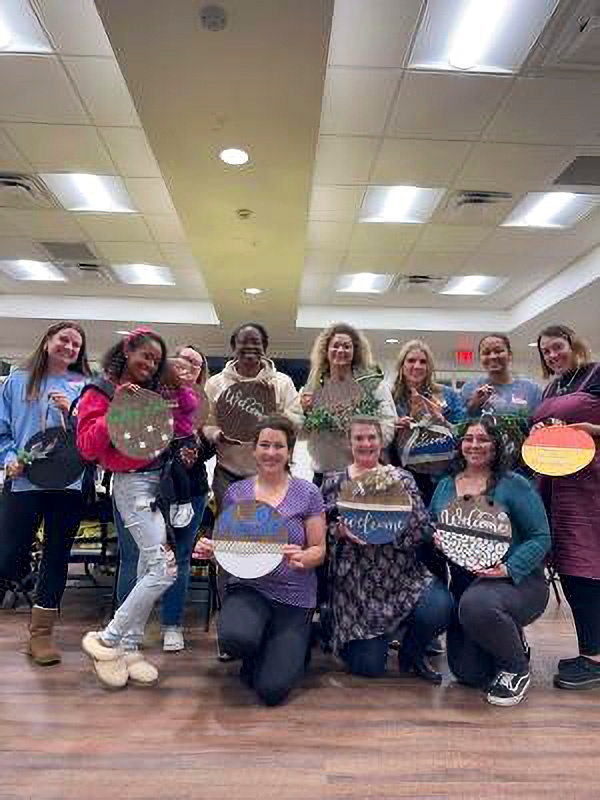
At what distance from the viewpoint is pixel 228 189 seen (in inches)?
177

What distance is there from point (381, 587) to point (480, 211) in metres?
4.04

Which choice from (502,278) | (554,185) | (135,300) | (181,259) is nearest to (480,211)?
(554,185)

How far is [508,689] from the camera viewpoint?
6.85 feet

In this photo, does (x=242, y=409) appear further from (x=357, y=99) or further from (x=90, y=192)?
(x=90, y=192)

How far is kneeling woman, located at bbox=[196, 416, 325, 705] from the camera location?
81.1 inches

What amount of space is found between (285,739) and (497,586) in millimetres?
938

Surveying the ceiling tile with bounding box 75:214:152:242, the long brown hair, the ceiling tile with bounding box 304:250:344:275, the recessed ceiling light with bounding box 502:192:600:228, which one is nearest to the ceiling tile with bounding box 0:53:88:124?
the ceiling tile with bounding box 75:214:152:242

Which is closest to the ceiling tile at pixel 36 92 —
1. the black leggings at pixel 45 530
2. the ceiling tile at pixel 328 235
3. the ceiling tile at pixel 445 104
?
the ceiling tile at pixel 445 104

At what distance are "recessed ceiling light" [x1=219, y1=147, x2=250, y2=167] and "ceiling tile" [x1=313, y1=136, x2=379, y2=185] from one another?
0.58 meters

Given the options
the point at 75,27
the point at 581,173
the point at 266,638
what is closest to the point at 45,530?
the point at 266,638

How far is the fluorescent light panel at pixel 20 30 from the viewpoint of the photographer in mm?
2992

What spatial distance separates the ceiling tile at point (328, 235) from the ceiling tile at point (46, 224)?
7.74 ft

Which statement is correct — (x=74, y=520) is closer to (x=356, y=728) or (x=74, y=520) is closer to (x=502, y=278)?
(x=356, y=728)

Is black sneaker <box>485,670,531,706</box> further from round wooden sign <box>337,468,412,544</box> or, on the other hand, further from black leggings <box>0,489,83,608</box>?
black leggings <box>0,489,83,608</box>
